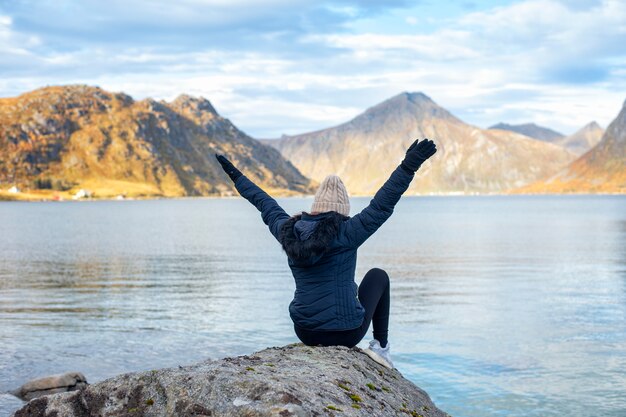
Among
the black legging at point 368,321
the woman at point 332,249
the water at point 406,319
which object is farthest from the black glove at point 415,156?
the water at point 406,319

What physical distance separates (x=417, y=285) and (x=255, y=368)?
40.0m

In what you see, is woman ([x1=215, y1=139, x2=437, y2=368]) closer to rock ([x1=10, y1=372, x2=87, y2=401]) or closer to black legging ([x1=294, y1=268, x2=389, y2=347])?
black legging ([x1=294, y1=268, x2=389, y2=347])

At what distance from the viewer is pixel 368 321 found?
10477mm

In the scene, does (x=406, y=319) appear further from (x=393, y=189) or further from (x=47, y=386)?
(x=393, y=189)

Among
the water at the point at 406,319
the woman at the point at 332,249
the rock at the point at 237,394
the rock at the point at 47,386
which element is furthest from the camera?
the water at the point at 406,319

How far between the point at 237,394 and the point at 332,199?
10.7ft

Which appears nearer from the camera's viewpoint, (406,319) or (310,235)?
(310,235)

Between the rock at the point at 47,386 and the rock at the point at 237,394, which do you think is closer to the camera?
the rock at the point at 237,394

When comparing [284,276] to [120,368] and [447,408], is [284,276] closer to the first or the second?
[120,368]

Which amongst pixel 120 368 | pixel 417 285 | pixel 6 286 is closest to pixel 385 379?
pixel 120 368

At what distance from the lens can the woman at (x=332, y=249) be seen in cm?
923

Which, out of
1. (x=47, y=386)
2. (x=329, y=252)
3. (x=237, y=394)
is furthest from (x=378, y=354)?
(x=47, y=386)

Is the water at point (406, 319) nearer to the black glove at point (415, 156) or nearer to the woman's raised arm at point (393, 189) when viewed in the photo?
the woman's raised arm at point (393, 189)

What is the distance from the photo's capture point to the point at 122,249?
258 ft
